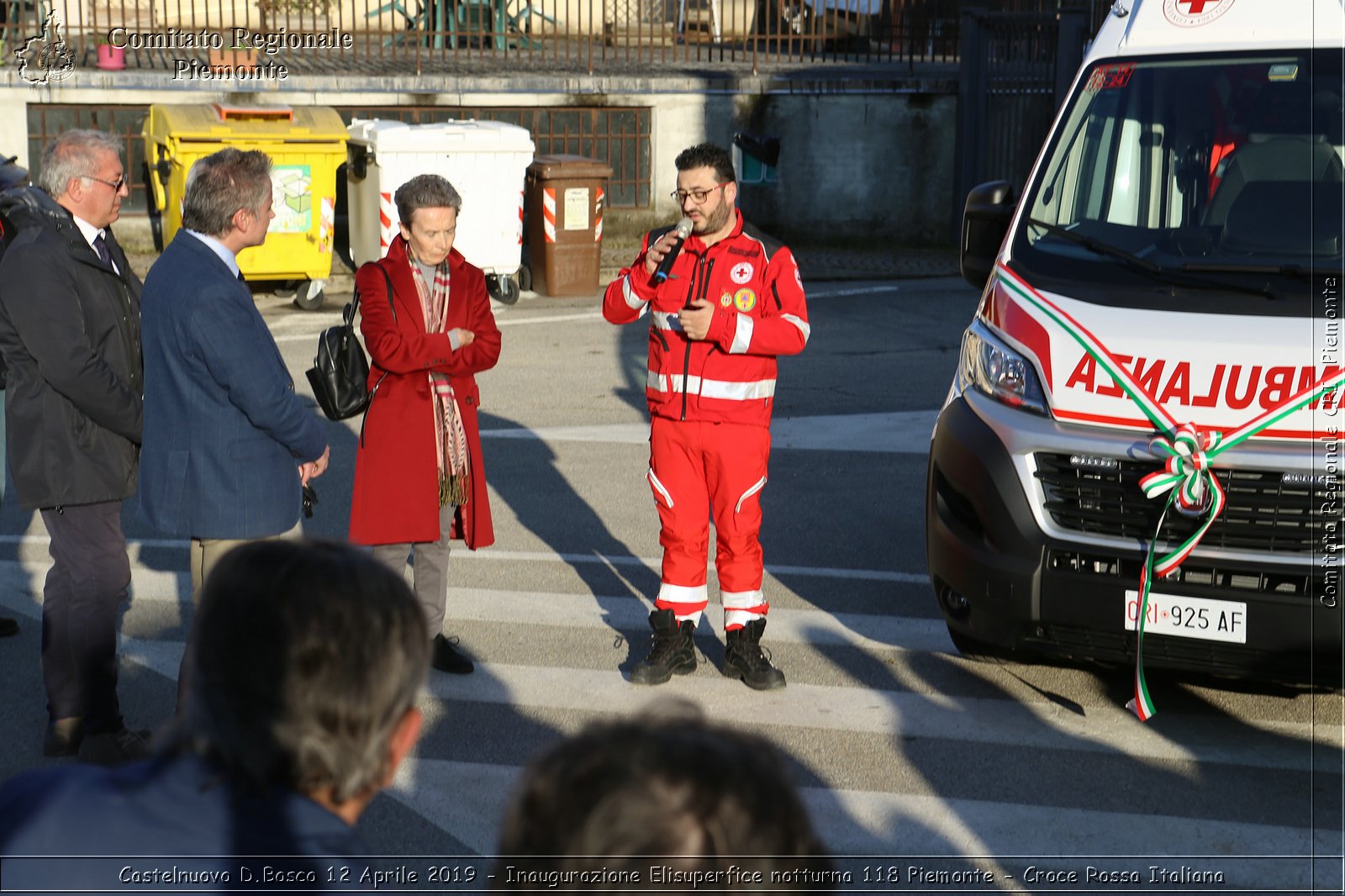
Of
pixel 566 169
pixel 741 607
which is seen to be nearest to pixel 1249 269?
pixel 741 607

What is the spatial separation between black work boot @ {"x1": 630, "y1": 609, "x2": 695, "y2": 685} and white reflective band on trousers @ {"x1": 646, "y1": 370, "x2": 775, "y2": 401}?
833mm

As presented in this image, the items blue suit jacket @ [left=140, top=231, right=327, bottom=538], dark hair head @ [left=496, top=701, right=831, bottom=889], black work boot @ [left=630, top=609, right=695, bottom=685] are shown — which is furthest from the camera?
black work boot @ [left=630, top=609, right=695, bottom=685]

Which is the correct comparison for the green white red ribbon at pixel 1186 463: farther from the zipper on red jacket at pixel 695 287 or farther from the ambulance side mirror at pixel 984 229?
the zipper on red jacket at pixel 695 287

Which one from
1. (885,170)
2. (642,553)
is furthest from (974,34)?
(642,553)

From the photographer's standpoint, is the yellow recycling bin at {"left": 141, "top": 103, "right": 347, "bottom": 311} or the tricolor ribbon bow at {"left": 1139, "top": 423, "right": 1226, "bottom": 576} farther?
the yellow recycling bin at {"left": 141, "top": 103, "right": 347, "bottom": 311}

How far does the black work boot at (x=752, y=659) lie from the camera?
18.0 ft

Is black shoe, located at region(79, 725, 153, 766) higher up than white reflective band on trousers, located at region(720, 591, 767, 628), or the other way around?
white reflective band on trousers, located at region(720, 591, 767, 628)

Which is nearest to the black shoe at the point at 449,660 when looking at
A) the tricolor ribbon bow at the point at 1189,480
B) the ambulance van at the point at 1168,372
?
the ambulance van at the point at 1168,372

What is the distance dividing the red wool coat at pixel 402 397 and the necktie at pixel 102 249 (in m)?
0.88

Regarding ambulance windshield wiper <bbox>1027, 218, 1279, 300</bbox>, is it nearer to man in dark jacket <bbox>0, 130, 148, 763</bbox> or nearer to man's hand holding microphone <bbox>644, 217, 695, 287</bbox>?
man's hand holding microphone <bbox>644, 217, 695, 287</bbox>

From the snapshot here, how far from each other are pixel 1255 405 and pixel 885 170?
15.3 m

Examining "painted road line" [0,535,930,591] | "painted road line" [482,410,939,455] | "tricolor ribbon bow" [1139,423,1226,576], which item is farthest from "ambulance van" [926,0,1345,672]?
"painted road line" [482,410,939,455]

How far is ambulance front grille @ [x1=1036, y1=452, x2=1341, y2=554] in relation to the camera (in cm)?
453

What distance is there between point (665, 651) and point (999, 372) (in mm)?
1600
